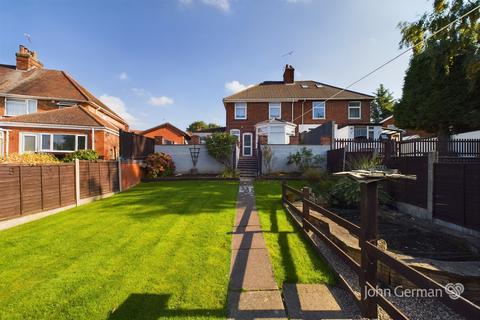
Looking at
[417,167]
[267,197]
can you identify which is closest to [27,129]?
[267,197]

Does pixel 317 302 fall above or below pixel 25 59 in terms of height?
below

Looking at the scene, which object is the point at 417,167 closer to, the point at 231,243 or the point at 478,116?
the point at 231,243

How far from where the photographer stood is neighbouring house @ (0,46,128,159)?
1569cm

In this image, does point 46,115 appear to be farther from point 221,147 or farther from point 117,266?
point 117,266

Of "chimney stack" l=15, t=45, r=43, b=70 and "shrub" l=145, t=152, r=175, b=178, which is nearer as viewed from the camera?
"shrub" l=145, t=152, r=175, b=178

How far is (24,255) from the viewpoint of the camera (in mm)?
4508

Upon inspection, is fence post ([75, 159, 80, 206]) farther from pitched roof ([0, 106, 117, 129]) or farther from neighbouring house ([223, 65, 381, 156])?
neighbouring house ([223, 65, 381, 156])

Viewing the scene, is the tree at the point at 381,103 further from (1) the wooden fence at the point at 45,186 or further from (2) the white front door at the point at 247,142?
(1) the wooden fence at the point at 45,186

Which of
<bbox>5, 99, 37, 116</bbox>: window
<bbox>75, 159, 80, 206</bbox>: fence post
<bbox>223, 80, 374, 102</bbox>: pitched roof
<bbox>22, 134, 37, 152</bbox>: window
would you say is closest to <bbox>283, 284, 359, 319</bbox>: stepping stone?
<bbox>75, 159, 80, 206</bbox>: fence post

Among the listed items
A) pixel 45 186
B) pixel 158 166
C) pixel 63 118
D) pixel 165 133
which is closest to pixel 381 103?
pixel 165 133

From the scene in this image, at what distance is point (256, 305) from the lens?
300cm

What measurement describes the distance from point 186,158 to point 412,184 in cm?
1346

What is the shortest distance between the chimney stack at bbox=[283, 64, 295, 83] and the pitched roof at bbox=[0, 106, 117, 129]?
19.4m

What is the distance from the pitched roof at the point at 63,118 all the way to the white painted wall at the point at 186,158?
437 centimetres
